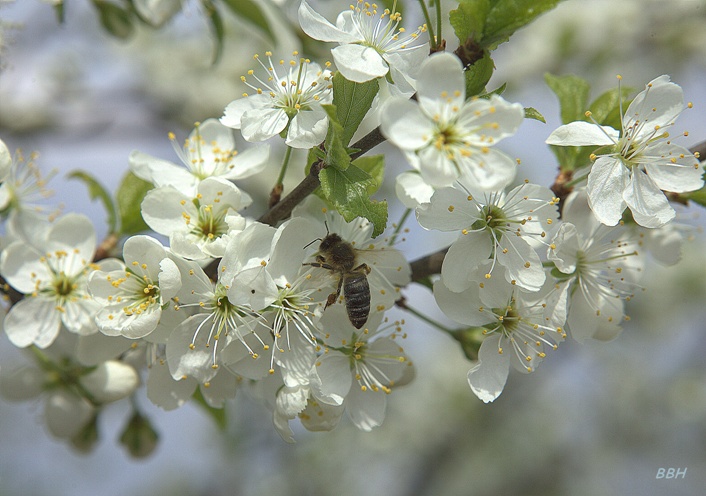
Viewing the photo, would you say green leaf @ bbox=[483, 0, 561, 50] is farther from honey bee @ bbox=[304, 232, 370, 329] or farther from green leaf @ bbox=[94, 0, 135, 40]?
green leaf @ bbox=[94, 0, 135, 40]

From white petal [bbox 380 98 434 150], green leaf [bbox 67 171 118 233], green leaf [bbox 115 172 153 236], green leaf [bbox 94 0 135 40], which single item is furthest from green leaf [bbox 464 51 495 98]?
green leaf [bbox 94 0 135 40]

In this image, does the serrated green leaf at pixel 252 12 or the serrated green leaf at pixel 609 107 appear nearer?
the serrated green leaf at pixel 609 107

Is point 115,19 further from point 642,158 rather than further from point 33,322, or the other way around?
point 642,158

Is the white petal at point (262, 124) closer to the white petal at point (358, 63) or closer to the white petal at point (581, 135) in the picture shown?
the white petal at point (358, 63)

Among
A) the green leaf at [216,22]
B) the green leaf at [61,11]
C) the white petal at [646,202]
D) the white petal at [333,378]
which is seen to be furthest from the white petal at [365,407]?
the green leaf at [61,11]

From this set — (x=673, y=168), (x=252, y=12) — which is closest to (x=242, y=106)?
(x=673, y=168)
